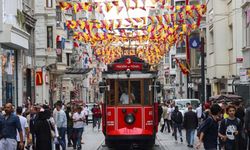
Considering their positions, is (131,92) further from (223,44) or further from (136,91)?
(223,44)

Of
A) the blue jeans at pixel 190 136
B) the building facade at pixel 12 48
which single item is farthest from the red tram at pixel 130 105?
the building facade at pixel 12 48

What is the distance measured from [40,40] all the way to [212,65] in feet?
43.0

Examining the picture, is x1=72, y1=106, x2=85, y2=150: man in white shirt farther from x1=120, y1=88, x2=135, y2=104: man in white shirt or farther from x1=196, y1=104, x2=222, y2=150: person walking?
x1=196, y1=104, x2=222, y2=150: person walking

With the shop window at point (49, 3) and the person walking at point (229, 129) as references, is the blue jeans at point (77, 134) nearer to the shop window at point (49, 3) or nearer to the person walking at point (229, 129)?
the person walking at point (229, 129)

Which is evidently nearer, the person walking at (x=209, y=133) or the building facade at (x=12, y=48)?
the person walking at (x=209, y=133)

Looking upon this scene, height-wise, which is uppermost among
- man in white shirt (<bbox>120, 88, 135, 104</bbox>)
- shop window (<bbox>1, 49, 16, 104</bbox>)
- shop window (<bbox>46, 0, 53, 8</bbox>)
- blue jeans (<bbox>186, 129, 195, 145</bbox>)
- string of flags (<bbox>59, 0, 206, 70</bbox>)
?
shop window (<bbox>46, 0, 53, 8</bbox>)

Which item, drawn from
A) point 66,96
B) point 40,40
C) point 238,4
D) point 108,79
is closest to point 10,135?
point 108,79

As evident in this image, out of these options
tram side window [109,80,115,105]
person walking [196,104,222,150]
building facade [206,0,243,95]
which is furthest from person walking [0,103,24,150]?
building facade [206,0,243,95]

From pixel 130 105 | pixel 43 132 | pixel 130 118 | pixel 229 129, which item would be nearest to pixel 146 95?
pixel 130 105

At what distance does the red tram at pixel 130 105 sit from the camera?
888 inches

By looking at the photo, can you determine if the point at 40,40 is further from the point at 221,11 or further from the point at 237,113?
the point at 237,113

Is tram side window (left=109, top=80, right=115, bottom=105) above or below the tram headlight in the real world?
above

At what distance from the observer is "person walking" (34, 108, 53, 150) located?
15953 millimetres

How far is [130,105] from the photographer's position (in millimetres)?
22547
